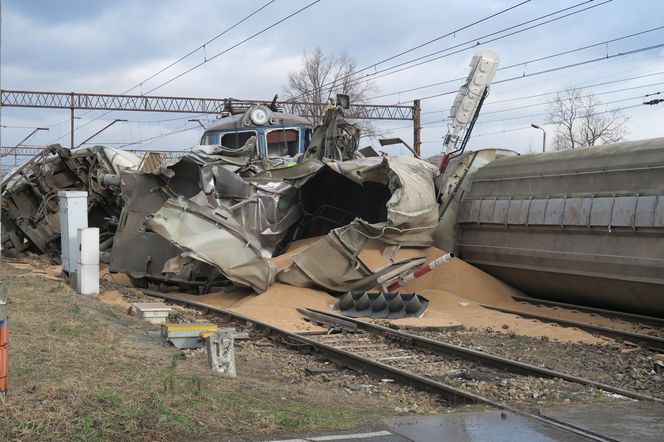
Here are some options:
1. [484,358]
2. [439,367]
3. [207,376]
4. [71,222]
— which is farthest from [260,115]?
[207,376]

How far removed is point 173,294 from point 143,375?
392 inches

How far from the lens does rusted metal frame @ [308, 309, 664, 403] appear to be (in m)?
7.61

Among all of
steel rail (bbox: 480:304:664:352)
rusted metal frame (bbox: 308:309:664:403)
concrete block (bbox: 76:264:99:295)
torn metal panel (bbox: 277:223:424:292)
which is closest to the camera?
rusted metal frame (bbox: 308:309:664:403)

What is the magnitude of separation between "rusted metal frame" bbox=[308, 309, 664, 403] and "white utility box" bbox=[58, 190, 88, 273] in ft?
26.7

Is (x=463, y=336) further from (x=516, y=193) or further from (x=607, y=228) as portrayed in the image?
(x=516, y=193)

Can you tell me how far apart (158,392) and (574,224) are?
994cm

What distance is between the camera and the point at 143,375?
7152mm

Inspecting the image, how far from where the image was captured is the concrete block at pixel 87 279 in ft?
51.0

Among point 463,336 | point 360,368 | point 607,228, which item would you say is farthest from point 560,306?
point 360,368

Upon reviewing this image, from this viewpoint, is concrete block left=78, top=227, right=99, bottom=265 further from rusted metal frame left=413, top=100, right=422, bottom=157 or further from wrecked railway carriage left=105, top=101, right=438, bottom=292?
rusted metal frame left=413, top=100, right=422, bottom=157

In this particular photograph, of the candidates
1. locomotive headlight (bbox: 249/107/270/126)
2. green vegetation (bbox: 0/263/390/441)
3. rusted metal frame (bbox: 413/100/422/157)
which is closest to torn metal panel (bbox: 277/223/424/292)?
green vegetation (bbox: 0/263/390/441)

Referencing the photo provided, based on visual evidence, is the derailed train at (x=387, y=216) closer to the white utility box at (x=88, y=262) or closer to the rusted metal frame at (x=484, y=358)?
the white utility box at (x=88, y=262)

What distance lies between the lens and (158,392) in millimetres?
6312

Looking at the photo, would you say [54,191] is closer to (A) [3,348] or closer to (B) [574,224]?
(B) [574,224]
